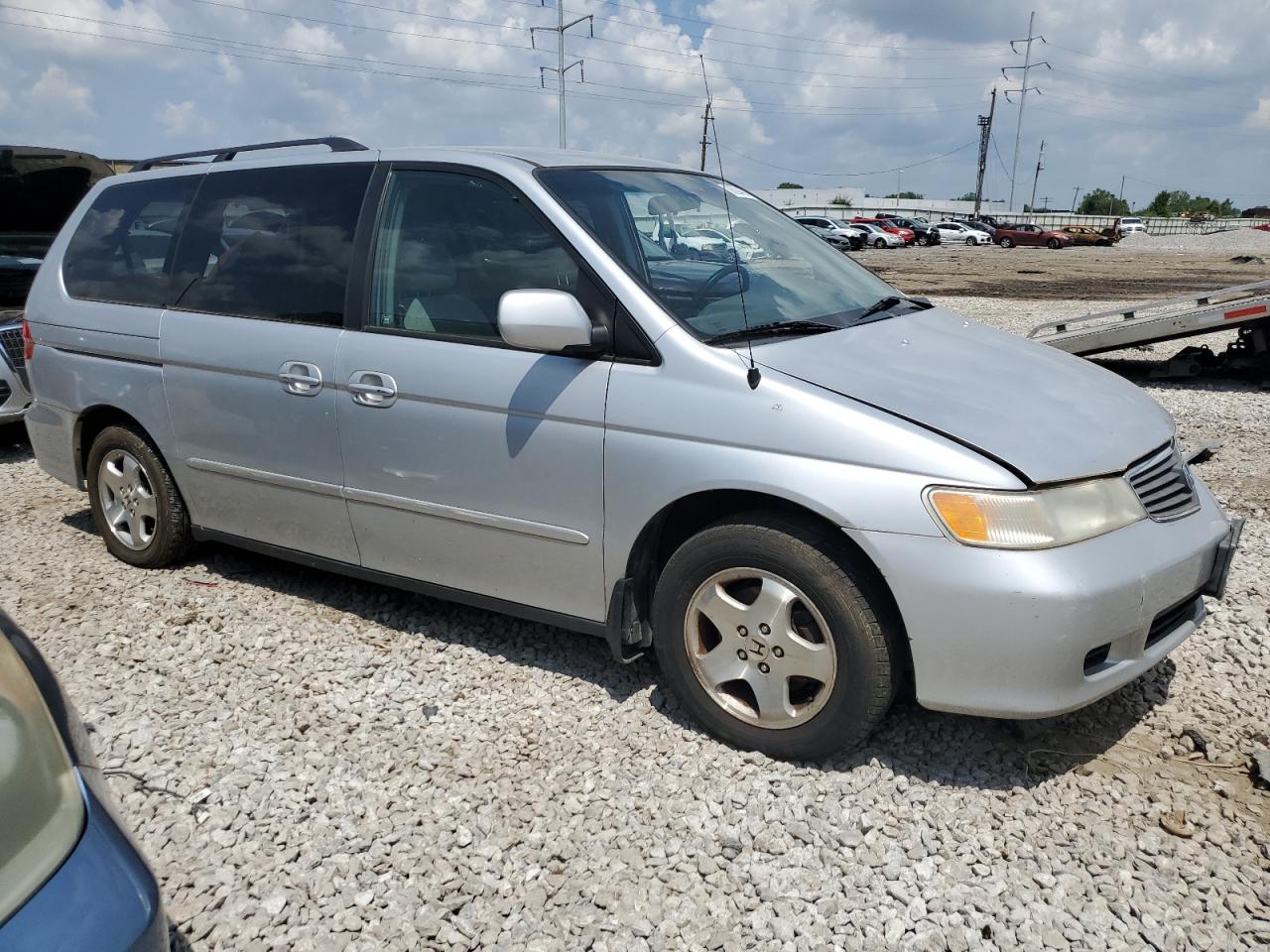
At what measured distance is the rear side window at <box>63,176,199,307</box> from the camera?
4438mm

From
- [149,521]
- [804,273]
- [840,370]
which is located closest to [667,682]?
[840,370]

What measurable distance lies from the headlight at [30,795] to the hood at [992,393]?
2.08 meters

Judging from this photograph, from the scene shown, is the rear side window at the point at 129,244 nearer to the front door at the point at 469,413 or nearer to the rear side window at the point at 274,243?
the rear side window at the point at 274,243

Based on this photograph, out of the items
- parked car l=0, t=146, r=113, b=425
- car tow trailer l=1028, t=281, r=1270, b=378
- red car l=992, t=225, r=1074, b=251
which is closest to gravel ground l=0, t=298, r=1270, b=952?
parked car l=0, t=146, r=113, b=425

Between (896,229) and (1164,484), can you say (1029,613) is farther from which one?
(896,229)

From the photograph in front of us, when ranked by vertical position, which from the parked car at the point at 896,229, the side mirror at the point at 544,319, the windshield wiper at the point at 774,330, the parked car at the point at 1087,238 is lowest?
the parked car at the point at 1087,238

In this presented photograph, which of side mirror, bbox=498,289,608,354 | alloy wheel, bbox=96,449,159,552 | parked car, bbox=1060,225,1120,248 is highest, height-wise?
side mirror, bbox=498,289,608,354

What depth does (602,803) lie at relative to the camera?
2953 millimetres

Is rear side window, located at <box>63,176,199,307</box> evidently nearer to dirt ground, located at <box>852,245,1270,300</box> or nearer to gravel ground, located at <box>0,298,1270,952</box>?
gravel ground, located at <box>0,298,1270,952</box>

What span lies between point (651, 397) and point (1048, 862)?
1734 millimetres

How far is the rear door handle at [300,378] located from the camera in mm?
3750

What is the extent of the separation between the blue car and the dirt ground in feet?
55.9

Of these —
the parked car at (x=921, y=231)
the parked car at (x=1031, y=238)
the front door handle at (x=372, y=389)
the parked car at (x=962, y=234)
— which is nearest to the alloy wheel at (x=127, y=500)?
the front door handle at (x=372, y=389)

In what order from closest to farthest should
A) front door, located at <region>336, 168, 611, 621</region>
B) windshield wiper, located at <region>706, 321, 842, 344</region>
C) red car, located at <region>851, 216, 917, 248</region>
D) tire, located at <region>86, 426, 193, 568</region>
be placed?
windshield wiper, located at <region>706, 321, 842, 344</region>, front door, located at <region>336, 168, 611, 621</region>, tire, located at <region>86, 426, 193, 568</region>, red car, located at <region>851, 216, 917, 248</region>
